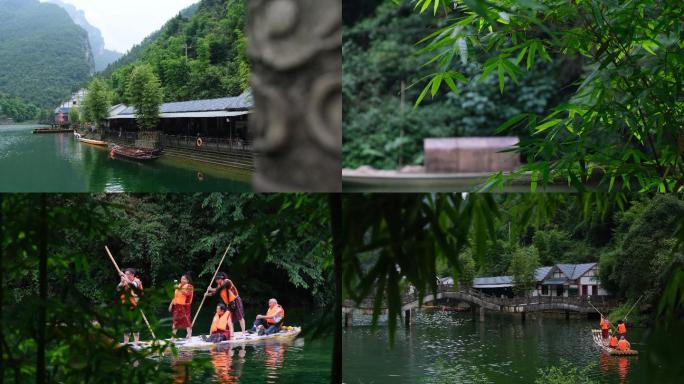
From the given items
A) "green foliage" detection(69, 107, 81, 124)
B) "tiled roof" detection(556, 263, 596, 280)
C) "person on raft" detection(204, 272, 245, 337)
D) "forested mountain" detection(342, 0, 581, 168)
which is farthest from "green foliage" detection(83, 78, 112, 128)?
"tiled roof" detection(556, 263, 596, 280)

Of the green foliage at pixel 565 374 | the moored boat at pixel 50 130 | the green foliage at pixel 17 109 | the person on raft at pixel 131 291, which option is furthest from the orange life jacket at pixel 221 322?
the green foliage at pixel 565 374

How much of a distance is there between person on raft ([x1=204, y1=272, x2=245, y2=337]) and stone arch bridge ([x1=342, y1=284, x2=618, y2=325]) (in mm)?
329

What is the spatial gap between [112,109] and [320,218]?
772mm

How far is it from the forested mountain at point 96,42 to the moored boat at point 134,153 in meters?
0.33

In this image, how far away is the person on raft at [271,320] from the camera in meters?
2.28

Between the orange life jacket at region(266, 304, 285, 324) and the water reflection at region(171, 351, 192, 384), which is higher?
the orange life jacket at region(266, 304, 285, 324)

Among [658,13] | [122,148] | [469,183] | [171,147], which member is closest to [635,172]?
[658,13]

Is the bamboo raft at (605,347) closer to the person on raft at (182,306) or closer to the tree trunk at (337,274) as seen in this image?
the tree trunk at (337,274)

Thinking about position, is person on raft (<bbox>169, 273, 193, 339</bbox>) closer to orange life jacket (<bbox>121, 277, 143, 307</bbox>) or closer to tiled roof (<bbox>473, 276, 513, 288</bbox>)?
orange life jacket (<bbox>121, 277, 143, 307</bbox>)

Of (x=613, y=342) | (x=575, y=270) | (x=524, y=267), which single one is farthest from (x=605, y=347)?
(x=524, y=267)

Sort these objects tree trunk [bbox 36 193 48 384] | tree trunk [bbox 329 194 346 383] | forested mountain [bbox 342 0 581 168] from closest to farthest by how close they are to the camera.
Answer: tree trunk [bbox 36 193 48 384] → tree trunk [bbox 329 194 346 383] → forested mountain [bbox 342 0 581 168]

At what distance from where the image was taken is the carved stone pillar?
222 cm

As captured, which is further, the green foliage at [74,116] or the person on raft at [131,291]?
the green foliage at [74,116]

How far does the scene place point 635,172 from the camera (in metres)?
2.34
